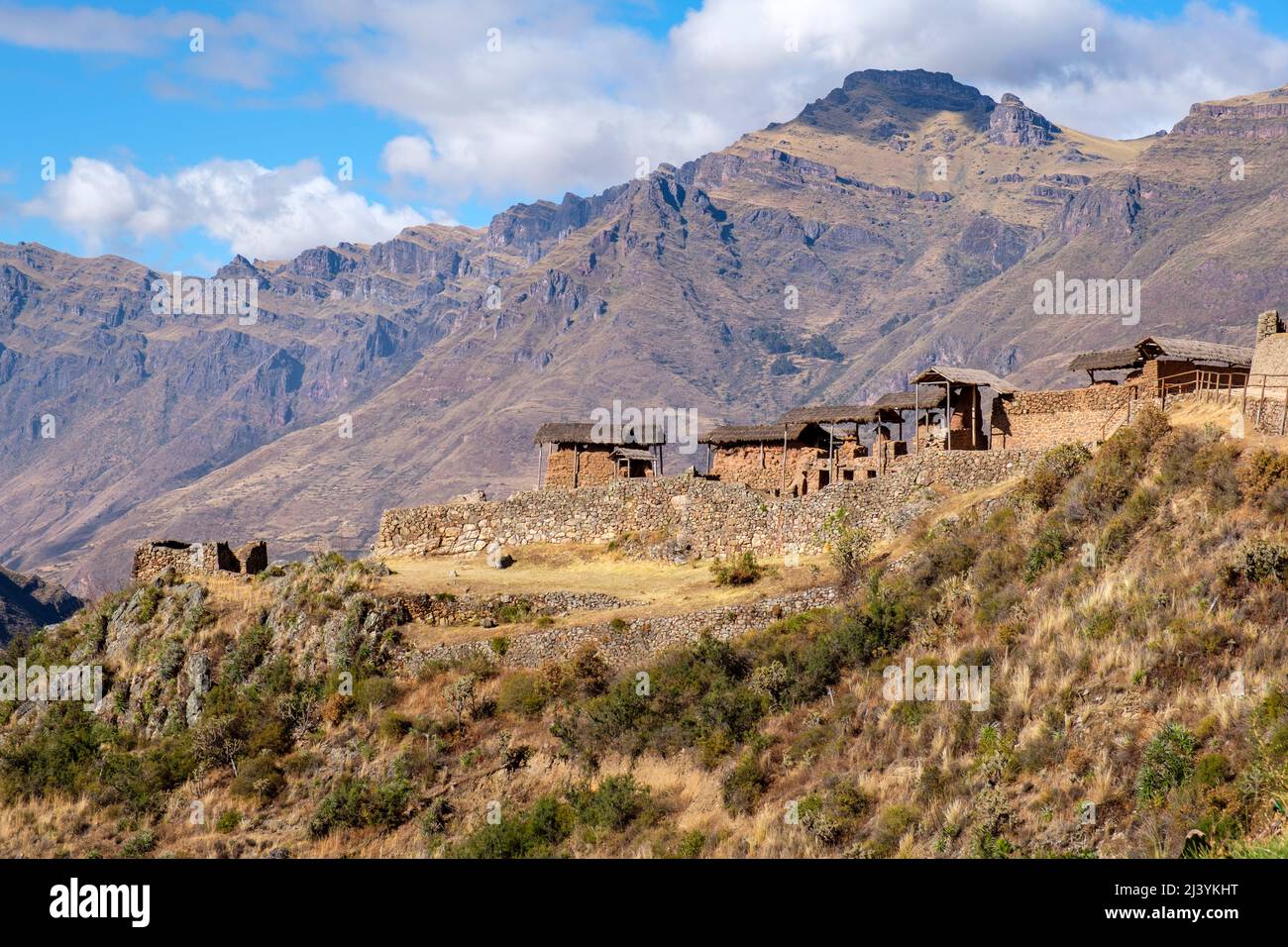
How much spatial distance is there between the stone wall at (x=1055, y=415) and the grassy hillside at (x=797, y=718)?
723 cm

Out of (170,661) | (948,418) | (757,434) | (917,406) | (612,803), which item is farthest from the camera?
(757,434)

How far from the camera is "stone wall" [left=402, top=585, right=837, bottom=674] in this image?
2836 centimetres

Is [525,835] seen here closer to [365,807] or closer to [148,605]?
[365,807]

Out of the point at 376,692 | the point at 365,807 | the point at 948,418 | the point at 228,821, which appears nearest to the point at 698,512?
the point at 948,418

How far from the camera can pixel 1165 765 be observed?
17.4 metres

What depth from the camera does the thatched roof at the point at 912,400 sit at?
39.9 metres

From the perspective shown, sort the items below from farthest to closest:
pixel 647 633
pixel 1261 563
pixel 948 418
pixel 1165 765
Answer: pixel 948 418 < pixel 647 633 < pixel 1261 563 < pixel 1165 765

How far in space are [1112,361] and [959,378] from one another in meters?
4.75

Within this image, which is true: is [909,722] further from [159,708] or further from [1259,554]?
[159,708]

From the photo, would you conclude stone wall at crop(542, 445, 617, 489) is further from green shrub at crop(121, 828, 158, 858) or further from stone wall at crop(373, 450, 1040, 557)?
green shrub at crop(121, 828, 158, 858)
